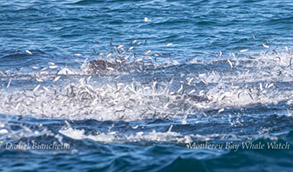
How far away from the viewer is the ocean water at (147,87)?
6.85 m

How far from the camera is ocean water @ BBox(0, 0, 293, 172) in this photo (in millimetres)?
6852

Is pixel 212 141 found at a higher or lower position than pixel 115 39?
lower

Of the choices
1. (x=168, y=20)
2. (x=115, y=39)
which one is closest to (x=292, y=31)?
(x=168, y=20)

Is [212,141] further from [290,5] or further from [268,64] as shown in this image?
[290,5]

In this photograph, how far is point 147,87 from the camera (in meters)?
9.83

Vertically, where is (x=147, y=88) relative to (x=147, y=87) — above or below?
below

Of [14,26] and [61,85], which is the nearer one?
[61,85]

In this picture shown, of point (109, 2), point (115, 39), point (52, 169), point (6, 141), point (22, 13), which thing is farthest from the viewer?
point (109, 2)

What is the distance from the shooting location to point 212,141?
742 cm

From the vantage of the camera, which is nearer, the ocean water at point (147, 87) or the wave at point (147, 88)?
the ocean water at point (147, 87)

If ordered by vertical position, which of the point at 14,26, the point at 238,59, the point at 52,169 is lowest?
the point at 52,169

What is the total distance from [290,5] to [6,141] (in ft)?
48.2

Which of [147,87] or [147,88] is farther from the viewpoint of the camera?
[147,88]

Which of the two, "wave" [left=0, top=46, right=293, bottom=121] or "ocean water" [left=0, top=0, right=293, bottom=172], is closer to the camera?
"ocean water" [left=0, top=0, right=293, bottom=172]
